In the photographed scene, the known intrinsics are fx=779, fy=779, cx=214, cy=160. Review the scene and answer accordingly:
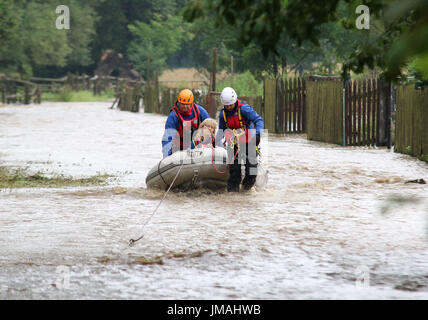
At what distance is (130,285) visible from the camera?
5719mm

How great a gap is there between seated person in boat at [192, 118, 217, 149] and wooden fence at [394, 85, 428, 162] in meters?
4.98

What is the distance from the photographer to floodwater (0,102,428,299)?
5.64 m

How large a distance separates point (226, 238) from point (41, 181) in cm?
538

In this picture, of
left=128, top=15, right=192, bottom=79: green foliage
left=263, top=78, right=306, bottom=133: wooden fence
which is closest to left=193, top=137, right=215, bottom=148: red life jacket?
left=263, top=78, right=306, bottom=133: wooden fence

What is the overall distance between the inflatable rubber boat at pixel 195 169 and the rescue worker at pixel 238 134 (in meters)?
0.13

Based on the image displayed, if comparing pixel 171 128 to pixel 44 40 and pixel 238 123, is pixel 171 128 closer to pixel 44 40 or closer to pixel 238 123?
pixel 238 123

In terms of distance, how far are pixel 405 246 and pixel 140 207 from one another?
3.72 metres

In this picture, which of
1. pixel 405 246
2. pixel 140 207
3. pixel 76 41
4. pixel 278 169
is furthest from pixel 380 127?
pixel 76 41

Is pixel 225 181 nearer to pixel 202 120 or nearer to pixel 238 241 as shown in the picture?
pixel 202 120

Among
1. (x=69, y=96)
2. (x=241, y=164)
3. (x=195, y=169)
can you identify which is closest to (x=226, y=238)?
(x=195, y=169)

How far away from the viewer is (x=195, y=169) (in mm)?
10500

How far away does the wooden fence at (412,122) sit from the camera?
1434 cm

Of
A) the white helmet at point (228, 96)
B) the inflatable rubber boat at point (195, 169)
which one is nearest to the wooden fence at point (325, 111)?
the inflatable rubber boat at point (195, 169)

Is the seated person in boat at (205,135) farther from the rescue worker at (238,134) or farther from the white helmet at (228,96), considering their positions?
the white helmet at (228,96)
